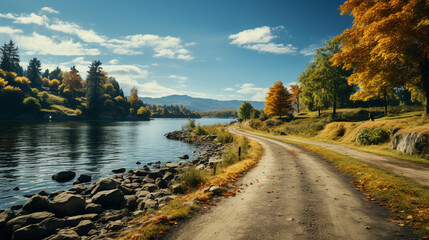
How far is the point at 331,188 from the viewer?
359 inches

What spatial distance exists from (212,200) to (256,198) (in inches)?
69.4

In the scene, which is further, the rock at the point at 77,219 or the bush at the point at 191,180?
the bush at the point at 191,180

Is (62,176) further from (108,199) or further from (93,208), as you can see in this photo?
(93,208)

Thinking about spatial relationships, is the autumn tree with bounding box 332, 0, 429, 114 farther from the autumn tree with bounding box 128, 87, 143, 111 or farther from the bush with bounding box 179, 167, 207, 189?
the autumn tree with bounding box 128, 87, 143, 111

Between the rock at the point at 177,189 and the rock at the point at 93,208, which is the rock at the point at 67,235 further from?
the rock at the point at 177,189

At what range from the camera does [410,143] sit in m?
15.2

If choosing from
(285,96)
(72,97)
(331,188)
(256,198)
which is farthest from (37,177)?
(72,97)

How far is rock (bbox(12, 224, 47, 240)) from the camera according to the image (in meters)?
6.99

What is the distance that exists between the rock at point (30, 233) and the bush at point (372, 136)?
25040 millimetres

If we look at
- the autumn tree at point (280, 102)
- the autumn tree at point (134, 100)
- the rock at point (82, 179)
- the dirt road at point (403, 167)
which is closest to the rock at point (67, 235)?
the rock at point (82, 179)


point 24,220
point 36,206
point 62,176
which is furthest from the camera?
point 62,176

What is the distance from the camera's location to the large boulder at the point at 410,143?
1441 centimetres

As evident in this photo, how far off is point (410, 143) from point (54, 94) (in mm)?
175556

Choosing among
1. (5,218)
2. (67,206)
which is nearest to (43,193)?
(5,218)
